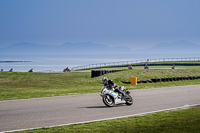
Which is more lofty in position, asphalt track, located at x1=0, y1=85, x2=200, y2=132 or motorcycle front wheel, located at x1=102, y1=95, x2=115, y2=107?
motorcycle front wheel, located at x1=102, y1=95, x2=115, y2=107

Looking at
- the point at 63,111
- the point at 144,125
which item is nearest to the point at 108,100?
the point at 63,111

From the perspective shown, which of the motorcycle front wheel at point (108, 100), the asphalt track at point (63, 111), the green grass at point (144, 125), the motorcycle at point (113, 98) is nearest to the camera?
the green grass at point (144, 125)

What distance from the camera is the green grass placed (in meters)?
9.55

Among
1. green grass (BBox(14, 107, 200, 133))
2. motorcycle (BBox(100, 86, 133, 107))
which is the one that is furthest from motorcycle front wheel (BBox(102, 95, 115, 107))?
green grass (BBox(14, 107, 200, 133))

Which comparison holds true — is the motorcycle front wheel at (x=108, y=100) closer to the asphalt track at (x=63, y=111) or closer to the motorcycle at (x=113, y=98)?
the motorcycle at (x=113, y=98)

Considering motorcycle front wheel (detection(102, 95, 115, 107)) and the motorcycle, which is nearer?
the motorcycle

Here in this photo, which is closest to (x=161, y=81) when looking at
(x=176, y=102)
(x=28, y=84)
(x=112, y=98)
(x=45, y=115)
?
(x=28, y=84)

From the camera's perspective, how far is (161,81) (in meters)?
35.5

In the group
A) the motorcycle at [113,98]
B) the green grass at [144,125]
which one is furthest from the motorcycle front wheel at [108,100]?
the green grass at [144,125]

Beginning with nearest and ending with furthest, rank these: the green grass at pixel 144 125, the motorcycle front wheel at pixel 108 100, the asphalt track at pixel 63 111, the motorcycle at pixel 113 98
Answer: the green grass at pixel 144 125 < the asphalt track at pixel 63 111 < the motorcycle at pixel 113 98 < the motorcycle front wheel at pixel 108 100

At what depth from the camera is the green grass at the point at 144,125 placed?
9555mm

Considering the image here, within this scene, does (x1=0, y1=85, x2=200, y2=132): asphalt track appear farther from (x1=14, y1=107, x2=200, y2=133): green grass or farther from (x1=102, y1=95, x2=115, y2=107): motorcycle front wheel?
(x1=14, y1=107, x2=200, y2=133): green grass

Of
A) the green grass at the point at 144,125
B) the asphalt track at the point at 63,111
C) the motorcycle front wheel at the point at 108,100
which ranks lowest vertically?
the green grass at the point at 144,125

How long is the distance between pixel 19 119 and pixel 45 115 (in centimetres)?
118
